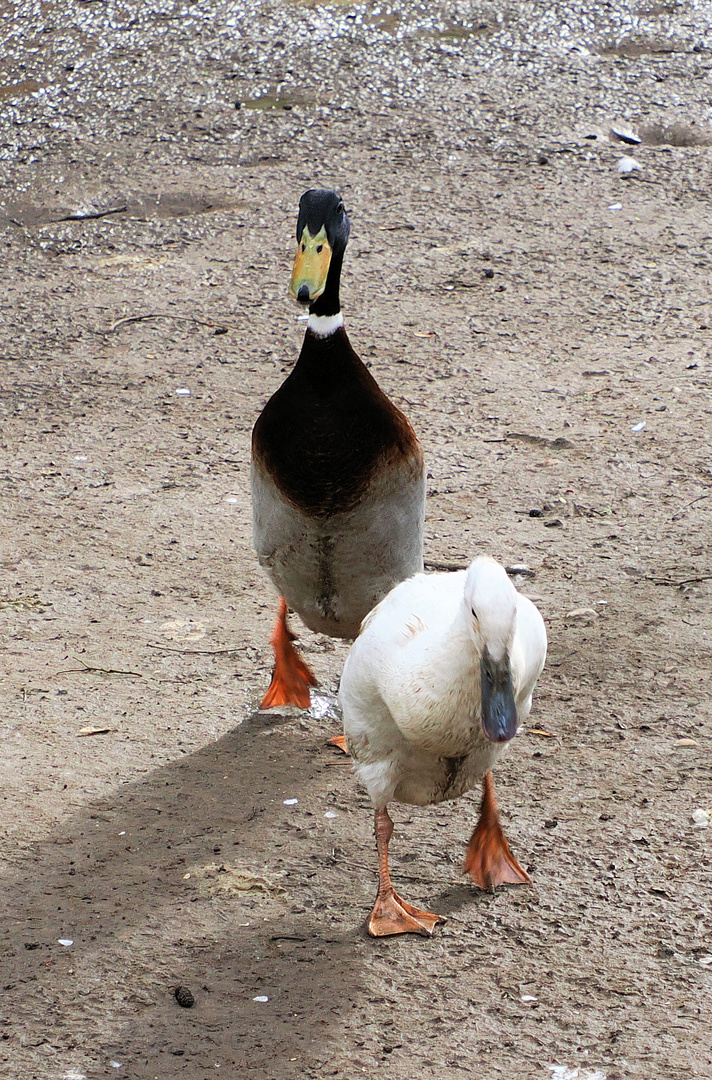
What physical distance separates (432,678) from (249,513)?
2.67m

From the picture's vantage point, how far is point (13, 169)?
8914 mm

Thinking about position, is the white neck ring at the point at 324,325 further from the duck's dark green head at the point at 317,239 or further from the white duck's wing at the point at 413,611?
the white duck's wing at the point at 413,611

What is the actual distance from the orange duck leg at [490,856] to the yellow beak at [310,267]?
1608 mm

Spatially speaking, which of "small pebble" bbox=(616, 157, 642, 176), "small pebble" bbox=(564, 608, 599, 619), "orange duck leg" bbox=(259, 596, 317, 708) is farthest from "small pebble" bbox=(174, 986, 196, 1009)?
"small pebble" bbox=(616, 157, 642, 176)

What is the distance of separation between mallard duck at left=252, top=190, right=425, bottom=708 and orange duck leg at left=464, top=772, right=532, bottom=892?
87 centimetres

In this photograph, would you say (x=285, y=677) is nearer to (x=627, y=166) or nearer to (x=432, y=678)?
(x=432, y=678)

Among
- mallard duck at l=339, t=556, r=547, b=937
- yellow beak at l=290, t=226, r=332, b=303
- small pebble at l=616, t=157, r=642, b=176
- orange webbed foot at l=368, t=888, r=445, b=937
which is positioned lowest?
orange webbed foot at l=368, t=888, r=445, b=937

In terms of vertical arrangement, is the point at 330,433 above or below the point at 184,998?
above

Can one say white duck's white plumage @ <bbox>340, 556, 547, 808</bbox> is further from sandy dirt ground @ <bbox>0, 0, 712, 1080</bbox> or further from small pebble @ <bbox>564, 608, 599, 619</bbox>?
small pebble @ <bbox>564, 608, 599, 619</bbox>

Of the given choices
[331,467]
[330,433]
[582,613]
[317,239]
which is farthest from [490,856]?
[317,239]

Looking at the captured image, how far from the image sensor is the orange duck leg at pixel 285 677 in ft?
14.5

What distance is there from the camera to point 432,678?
3.04 m

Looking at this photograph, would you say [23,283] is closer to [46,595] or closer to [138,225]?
[138,225]

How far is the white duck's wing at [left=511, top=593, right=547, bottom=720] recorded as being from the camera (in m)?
3.12
